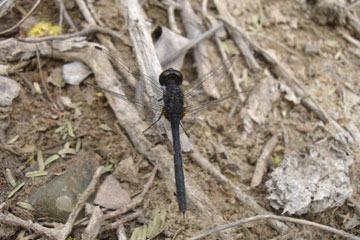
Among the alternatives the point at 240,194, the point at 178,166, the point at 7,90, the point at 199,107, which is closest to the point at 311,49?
the point at 199,107

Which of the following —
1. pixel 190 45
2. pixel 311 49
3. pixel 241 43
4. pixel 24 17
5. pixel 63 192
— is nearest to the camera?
pixel 63 192

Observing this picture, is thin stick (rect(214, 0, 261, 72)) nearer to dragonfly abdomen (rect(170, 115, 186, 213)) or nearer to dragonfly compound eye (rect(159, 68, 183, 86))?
dragonfly compound eye (rect(159, 68, 183, 86))

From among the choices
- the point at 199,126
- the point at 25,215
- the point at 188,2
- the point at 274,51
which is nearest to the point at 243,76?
the point at 274,51

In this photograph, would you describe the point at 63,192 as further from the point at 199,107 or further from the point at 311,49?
the point at 311,49

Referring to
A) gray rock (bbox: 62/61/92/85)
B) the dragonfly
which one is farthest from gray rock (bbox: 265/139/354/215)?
gray rock (bbox: 62/61/92/85)

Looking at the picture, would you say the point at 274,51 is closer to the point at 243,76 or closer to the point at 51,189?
the point at 243,76

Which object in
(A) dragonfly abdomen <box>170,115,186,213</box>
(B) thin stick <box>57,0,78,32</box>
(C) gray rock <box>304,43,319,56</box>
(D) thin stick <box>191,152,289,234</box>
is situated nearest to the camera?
(A) dragonfly abdomen <box>170,115,186,213</box>
